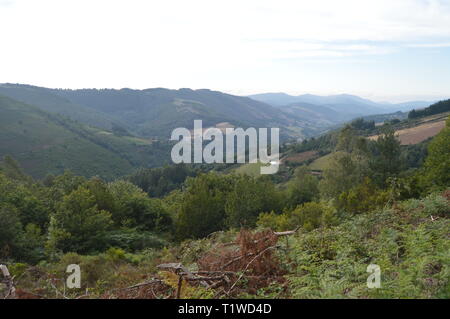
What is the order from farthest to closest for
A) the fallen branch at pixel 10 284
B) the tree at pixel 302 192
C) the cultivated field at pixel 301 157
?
the cultivated field at pixel 301 157, the tree at pixel 302 192, the fallen branch at pixel 10 284

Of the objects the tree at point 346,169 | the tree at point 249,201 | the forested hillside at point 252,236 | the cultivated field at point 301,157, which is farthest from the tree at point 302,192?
the cultivated field at point 301,157

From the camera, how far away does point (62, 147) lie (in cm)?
12112

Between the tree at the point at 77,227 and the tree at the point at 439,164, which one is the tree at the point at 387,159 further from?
the tree at the point at 77,227

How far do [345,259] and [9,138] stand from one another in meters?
135

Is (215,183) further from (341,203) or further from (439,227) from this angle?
(439,227)

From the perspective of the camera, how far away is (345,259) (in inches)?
262

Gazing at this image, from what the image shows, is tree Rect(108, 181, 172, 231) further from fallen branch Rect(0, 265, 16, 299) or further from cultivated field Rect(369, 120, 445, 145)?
cultivated field Rect(369, 120, 445, 145)

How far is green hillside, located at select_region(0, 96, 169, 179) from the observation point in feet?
355

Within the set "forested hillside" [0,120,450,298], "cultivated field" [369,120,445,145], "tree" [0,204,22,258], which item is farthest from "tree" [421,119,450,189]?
"cultivated field" [369,120,445,145]

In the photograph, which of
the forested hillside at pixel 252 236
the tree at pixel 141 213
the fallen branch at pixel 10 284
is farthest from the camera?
the tree at pixel 141 213

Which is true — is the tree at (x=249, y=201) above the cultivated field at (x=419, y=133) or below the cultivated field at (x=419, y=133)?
below

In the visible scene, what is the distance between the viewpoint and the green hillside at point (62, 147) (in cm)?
10831

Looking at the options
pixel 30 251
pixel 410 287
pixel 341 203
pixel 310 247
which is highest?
pixel 410 287
